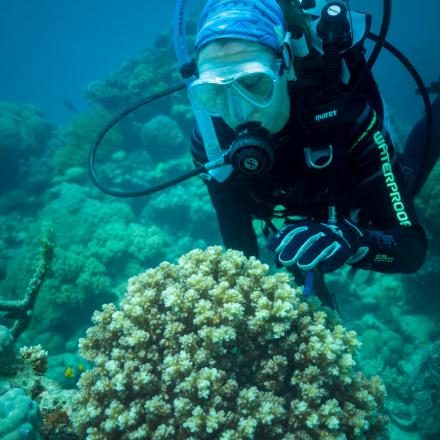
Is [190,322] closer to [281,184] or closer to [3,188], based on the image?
[281,184]

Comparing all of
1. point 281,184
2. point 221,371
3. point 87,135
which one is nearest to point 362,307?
point 281,184

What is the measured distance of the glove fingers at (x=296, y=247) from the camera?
1948 millimetres

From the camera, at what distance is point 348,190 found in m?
2.77

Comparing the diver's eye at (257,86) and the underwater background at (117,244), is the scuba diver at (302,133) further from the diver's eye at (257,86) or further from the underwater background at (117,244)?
the underwater background at (117,244)

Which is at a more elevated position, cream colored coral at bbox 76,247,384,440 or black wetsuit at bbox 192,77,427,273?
black wetsuit at bbox 192,77,427,273

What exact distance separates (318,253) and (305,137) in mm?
1030

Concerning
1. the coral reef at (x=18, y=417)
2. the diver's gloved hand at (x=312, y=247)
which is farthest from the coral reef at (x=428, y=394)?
the coral reef at (x=18, y=417)

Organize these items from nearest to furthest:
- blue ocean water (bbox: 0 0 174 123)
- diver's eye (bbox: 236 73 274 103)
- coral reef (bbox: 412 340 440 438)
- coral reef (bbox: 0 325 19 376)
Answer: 1. diver's eye (bbox: 236 73 274 103)
2. coral reef (bbox: 0 325 19 376)
3. coral reef (bbox: 412 340 440 438)
4. blue ocean water (bbox: 0 0 174 123)

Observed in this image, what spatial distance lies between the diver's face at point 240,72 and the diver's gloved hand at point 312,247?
84 centimetres

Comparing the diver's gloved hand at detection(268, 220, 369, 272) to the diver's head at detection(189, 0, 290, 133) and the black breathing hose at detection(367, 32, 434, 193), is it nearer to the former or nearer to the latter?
the diver's head at detection(189, 0, 290, 133)

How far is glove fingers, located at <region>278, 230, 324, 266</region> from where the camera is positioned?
6.39ft

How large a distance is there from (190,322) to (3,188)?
53.6ft

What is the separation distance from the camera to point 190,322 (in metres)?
2.45

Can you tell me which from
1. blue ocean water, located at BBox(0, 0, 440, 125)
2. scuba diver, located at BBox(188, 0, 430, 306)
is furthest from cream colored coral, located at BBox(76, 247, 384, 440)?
blue ocean water, located at BBox(0, 0, 440, 125)
